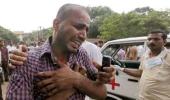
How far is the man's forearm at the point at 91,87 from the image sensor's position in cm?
202

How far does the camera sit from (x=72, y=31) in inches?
77.4

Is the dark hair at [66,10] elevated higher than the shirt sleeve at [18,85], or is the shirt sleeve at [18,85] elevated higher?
the dark hair at [66,10]

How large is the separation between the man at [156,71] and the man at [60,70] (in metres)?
2.19

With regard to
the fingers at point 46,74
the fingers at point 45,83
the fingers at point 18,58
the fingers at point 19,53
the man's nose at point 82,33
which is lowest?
the fingers at point 45,83

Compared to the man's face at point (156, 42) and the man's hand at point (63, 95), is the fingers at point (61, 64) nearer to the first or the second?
the man's hand at point (63, 95)

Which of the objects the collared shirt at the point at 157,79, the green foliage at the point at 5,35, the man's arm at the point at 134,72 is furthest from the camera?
the green foliage at the point at 5,35

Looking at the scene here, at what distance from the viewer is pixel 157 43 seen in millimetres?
4355

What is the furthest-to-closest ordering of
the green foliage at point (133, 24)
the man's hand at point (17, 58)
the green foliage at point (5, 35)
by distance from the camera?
the green foliage at point (5, 35) → the green foliage at point (133, 24) → the man's hand at point (17, 58)

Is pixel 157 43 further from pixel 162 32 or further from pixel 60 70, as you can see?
pixel 60 70

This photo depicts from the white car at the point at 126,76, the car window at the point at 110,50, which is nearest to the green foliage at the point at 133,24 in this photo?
the car window at the point at 110,50

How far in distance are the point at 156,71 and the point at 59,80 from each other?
2.52 m

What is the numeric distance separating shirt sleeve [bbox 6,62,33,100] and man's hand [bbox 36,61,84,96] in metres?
0.08

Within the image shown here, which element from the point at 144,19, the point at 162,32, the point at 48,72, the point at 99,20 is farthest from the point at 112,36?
the point at 48,72

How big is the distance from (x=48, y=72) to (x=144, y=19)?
41387 millimetres
